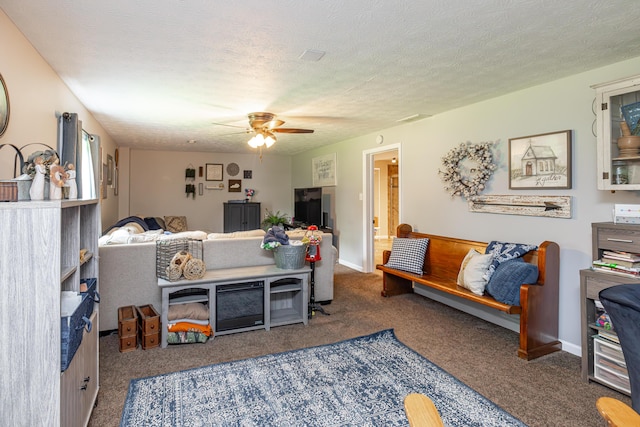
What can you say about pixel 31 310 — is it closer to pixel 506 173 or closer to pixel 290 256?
pixel 290 256

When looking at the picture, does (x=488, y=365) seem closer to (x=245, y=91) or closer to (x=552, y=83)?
(x=552, y=83)

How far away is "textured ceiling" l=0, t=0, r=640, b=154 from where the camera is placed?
193 centimetres

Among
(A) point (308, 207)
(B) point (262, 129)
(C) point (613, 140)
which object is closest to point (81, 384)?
(B) point (262, 129)

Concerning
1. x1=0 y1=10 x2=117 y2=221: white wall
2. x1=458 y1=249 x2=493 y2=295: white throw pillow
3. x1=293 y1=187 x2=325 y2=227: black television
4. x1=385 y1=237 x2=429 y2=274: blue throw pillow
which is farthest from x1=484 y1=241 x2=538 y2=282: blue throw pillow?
x1=293 y1=187 x2=325 y2=227: black television

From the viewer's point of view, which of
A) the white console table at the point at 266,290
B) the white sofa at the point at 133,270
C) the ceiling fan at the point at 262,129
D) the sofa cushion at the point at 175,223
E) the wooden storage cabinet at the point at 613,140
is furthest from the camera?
the sofa cushion at the point at 175,223

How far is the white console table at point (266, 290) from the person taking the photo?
3.15 metres

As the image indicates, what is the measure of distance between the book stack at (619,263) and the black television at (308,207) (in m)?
4.75

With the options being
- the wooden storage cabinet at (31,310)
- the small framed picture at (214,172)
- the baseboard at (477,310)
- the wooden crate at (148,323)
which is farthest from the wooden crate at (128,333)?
the small framed picture at (214,172)

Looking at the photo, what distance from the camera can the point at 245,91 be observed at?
3387mm

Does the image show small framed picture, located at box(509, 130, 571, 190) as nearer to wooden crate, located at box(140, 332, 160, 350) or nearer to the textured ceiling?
the textured ceiling

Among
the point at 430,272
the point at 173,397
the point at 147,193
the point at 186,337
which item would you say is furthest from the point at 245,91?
the point at 147,193

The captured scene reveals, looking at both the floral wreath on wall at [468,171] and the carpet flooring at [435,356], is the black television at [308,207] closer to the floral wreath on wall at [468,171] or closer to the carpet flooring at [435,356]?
the carpet flooring at [435,356]

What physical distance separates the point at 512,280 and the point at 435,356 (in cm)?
91

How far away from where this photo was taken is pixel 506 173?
141 inches
